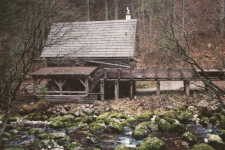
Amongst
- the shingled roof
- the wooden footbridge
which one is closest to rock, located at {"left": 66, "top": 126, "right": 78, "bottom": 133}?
the wooden footbridge

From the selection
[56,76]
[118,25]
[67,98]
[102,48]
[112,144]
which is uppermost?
[118,25]

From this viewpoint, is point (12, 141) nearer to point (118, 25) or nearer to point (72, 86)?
point (72, 86)

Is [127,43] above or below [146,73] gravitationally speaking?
above

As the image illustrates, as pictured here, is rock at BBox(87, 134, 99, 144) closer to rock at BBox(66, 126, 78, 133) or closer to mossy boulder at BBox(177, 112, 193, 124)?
rock at BBox(66, 126, 78, 133)

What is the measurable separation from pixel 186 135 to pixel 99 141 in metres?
4.07

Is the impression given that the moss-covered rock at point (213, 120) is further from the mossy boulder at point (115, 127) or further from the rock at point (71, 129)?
the rock at point (71, 129)

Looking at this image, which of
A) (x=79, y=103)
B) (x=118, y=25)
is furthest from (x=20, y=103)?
(x=118, y=25)

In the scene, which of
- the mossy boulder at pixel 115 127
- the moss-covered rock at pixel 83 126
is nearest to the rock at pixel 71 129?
the moss-covered rock at pixel 83 126

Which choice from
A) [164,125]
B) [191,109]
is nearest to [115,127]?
[164,125]

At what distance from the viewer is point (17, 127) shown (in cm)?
1048

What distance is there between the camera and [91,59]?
1625 cm

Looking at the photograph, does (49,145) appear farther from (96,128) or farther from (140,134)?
(140,134)

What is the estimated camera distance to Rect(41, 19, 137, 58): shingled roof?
15.7 meters

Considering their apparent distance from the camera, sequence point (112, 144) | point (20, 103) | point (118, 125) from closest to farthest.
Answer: point (112, 144) < point (118, 125) < point (20, 103)
